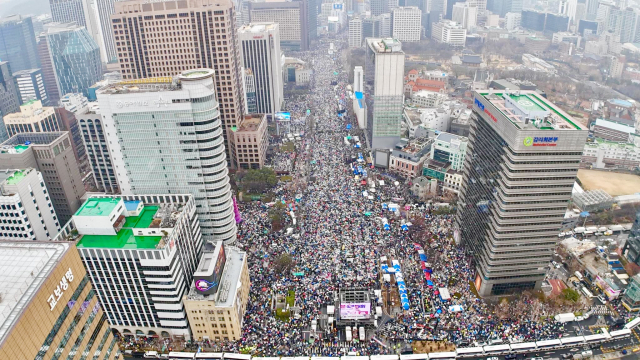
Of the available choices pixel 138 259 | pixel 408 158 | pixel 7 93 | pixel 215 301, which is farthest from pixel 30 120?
pixel 408 158

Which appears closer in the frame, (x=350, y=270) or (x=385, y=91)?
(x=350, y=270)

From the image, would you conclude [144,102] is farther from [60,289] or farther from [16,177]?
[60,289]

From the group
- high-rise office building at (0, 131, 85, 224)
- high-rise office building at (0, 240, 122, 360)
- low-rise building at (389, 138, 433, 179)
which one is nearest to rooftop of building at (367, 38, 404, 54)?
low-rise building at (389, 138, 433, 179)

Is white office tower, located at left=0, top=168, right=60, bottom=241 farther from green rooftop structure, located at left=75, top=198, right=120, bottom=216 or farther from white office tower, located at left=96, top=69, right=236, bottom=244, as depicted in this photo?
white office tower, located at left=96, top=69, right=236, bottom=244

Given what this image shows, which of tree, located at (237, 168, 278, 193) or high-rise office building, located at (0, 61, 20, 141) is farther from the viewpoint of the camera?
high-rise office building, located at (0, 61, 20, 141)

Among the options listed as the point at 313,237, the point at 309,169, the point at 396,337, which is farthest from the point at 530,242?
the point at 309,169

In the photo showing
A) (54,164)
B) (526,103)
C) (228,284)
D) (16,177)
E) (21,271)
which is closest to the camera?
(21,271)
